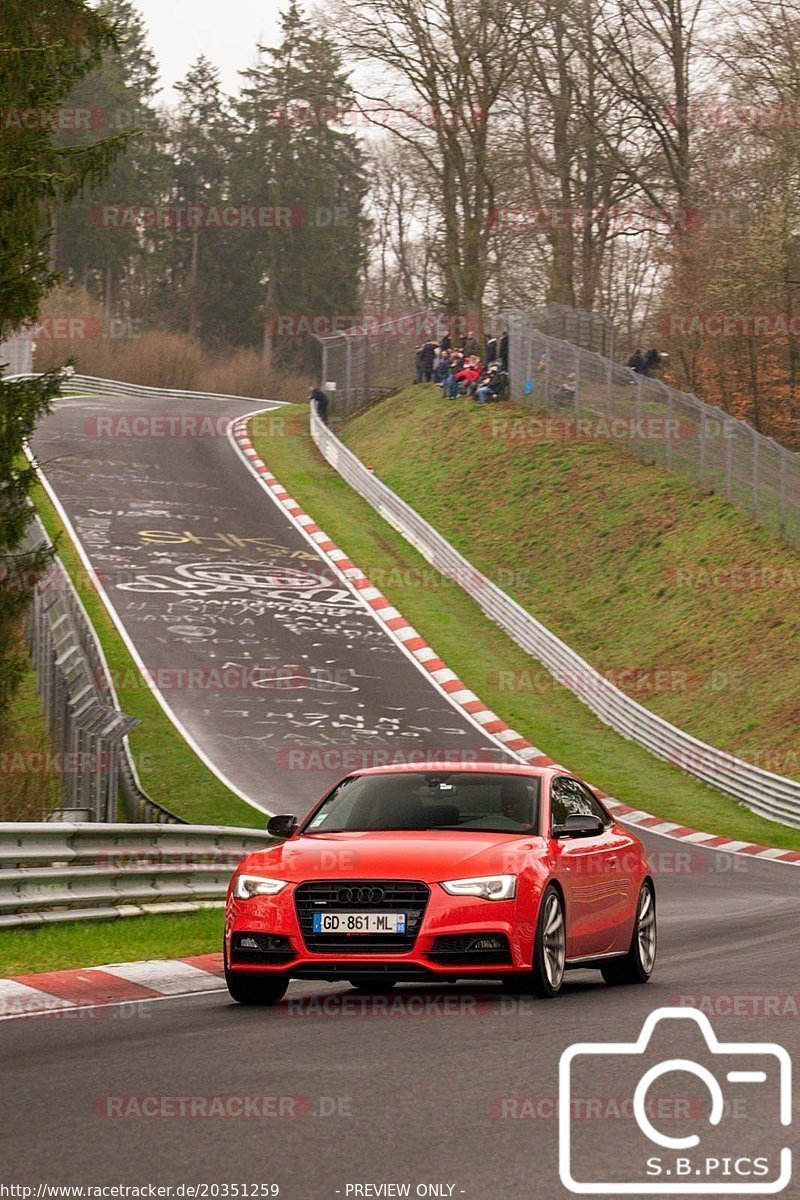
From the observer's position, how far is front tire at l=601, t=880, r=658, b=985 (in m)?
11.7

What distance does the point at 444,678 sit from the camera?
111ft

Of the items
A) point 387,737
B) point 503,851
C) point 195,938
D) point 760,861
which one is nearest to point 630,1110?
point 503,851

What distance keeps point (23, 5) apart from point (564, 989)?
12.0 meters

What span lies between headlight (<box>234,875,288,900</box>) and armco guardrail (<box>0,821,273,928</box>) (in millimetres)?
2690

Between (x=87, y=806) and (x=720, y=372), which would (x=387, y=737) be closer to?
(x=87, y=806)

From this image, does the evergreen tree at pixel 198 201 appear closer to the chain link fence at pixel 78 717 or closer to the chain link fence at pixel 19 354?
the chain link fence at pixel 19 354

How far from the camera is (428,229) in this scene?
76125 millimetres

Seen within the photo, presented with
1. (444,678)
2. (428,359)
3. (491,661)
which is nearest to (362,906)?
(444,678)

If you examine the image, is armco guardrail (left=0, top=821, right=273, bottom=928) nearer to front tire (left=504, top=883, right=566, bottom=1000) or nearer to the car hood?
the car hood

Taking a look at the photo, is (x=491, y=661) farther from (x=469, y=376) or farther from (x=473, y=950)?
(x=473, y=950)

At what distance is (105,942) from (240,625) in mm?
22811

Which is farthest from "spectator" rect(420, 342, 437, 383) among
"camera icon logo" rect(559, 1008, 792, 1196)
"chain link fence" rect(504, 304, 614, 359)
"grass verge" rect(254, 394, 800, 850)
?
"camera icon logo" rect(559, 1008, 792, 1196)

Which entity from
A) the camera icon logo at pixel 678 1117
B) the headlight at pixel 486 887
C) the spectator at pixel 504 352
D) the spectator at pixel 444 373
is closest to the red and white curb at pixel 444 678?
the spectator at pixel 444 373

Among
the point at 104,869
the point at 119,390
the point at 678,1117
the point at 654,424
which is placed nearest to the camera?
the point at 678,1117
